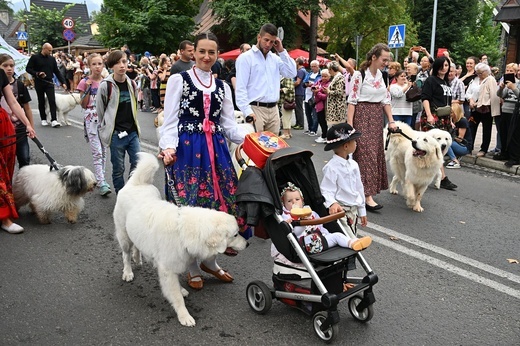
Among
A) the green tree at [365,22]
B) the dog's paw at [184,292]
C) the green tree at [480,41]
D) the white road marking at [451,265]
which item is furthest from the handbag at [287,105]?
the green tree at [480,41]

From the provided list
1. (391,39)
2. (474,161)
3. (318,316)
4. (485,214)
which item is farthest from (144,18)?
(318,316)

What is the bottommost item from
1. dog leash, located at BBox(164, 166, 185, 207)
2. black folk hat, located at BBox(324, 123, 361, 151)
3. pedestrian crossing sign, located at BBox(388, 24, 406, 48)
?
dog leash, located at BBox(164, 166, 185, 207)

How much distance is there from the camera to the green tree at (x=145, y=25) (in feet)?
109

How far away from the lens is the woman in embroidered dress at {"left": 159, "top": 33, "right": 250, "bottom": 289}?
3840 millimetres

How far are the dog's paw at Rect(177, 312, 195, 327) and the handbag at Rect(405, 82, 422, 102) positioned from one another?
7180 millimetres

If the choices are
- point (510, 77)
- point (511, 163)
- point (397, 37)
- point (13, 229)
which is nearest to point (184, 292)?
point (13, 229)

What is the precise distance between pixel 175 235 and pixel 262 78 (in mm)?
3317

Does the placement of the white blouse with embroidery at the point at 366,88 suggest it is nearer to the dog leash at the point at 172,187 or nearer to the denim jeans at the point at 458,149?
the dog leash at the point at 172,187

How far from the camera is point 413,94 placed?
9.20 meters

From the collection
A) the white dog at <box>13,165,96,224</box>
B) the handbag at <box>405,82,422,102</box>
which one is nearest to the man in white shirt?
the white dog at <box>13,165,96,224</box>

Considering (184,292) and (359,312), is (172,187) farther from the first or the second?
(359,312)

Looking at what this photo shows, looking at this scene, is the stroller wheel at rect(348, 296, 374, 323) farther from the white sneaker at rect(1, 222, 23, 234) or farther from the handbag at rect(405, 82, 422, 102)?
the handbag at rect(405, 82, 422, 102)

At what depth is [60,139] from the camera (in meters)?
11.3

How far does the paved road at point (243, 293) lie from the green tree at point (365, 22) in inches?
1370
